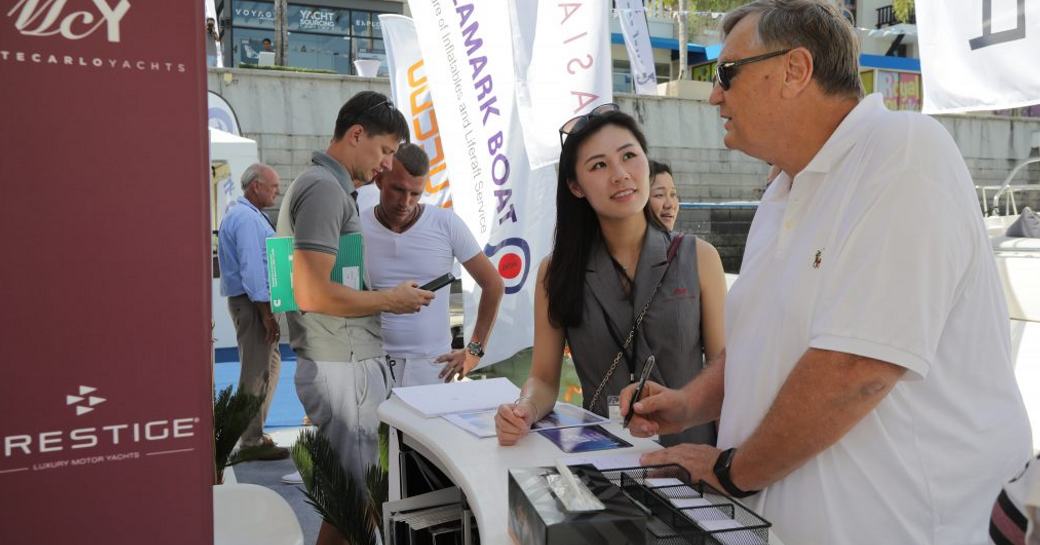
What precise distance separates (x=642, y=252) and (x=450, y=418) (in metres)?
0.76

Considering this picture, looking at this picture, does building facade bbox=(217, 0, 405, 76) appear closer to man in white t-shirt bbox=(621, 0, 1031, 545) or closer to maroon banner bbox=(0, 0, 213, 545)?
man in white t-shirt bbox=(621, 0, 1031, 545)

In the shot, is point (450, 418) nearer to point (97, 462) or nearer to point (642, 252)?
point (642, 252)

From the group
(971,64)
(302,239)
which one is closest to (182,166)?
(302,239)

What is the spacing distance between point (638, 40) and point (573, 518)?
20.1m

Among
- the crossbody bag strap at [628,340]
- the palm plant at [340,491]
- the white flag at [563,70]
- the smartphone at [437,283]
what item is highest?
the white flag at [563,70]

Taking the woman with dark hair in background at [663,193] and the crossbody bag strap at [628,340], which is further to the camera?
the woman with dark hair in background at [663,193]

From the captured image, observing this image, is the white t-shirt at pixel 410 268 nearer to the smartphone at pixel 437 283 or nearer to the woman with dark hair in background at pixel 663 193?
the smartphone at pixel 437 283

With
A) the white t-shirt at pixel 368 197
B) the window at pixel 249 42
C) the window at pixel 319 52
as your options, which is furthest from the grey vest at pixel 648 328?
the window at pixel 249 42

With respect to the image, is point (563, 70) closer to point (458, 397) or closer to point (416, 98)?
point (416, 98)

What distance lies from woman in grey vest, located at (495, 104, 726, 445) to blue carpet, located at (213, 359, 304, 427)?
11.2ft

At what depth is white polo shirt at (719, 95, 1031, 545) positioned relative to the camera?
1247 millimetres

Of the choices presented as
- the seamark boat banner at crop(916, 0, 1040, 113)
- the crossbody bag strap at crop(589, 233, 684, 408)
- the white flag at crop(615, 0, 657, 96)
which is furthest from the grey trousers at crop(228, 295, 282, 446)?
the white flag at crop(615, 0, 657, 96)

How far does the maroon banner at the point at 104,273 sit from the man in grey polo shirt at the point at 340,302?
178 cm

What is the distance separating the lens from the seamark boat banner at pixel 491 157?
179 inches
